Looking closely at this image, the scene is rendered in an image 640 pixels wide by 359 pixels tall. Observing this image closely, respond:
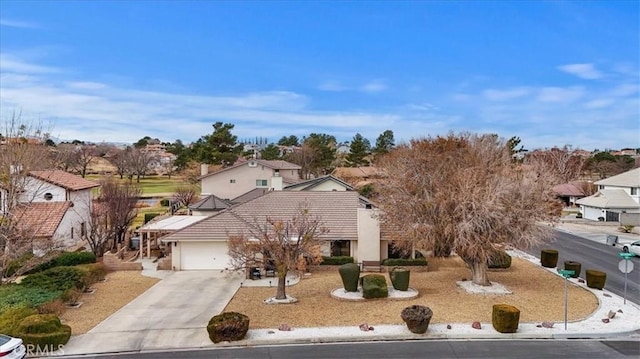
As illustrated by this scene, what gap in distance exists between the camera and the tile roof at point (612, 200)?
48.7 metres

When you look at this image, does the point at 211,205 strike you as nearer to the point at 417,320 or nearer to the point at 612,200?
the point at 417,320

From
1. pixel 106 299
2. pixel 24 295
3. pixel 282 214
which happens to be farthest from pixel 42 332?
pixel 282 214

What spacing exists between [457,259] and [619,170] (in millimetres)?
66443

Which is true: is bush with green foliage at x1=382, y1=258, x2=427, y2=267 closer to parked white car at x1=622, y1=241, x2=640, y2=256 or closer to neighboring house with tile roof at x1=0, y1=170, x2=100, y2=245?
parked white car at x1=622, y1=241, x2=640, y2=256

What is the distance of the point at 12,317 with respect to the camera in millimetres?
15867

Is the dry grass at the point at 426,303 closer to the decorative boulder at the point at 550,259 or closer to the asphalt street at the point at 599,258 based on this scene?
the decorative boulder at the point at 550,259

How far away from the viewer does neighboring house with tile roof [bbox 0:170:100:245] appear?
29.1m

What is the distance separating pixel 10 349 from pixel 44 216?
2124 centimetres

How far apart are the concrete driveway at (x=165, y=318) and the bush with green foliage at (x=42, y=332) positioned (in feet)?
1.44

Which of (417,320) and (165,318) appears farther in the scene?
(165,318)

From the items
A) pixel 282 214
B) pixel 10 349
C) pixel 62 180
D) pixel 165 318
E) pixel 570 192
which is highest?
pixel 62 180

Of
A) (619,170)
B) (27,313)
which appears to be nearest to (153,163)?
(619,170)

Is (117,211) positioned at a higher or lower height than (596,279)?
higher

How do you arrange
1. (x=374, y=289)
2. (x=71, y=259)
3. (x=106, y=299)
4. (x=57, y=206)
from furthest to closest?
(x=57, y=206), (x=71, y=259), (x=106, y=299), (x=374, y=289)
